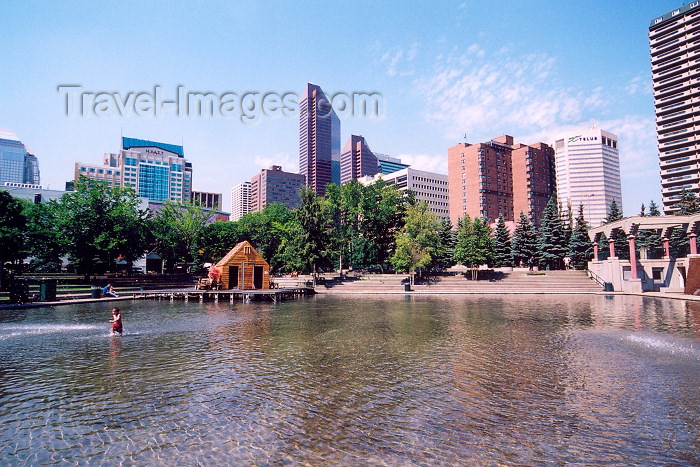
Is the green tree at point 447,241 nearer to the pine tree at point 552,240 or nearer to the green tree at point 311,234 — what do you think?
the pine tree at point 552,240

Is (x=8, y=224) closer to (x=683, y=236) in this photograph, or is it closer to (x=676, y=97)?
(x=683, y=236)

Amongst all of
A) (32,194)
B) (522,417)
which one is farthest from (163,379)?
(32,194)

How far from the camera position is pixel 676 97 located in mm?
126500

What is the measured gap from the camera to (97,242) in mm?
52969

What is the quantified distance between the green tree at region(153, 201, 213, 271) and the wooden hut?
2498 cm

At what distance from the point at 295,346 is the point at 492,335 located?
10387 mm

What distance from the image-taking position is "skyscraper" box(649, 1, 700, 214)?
121m

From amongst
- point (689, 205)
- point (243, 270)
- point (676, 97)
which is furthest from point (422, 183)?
point (243, 270)

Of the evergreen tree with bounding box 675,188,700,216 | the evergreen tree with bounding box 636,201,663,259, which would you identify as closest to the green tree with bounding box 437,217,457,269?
the evergreen tree with bounding box 636,201,663,259

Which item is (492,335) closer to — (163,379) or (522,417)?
(522,417)

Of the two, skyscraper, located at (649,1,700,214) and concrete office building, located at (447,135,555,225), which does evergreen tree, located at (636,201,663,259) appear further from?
concrete office building, located at (447,135,555,225)

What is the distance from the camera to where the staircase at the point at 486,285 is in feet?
Answer: 184

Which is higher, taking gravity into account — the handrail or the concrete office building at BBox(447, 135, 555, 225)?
the concrete office building at BBox(447, 135, 555, 225)

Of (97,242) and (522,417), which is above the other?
(97,242)
